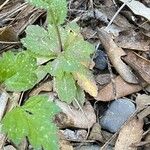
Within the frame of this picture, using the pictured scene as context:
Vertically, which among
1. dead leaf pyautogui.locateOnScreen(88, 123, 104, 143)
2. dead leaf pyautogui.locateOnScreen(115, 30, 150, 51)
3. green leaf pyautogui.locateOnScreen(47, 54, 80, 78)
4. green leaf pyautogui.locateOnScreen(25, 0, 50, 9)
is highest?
green leaf pyautogui.locateOnScreen(25, 0, 50, 9)

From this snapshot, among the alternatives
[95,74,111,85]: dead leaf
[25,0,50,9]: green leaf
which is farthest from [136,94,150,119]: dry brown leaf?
[25,0,50,9]: green leaf

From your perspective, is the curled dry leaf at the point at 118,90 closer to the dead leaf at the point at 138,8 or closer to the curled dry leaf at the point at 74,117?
the curled dry leaf at the point at 74,117

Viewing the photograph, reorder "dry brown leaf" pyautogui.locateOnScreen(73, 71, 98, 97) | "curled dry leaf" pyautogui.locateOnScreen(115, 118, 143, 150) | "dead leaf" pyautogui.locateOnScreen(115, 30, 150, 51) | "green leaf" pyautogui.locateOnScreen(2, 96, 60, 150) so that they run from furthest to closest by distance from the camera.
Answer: "dead leaf" pyautogui.locateOnScreen(115, 30, 150, 51) < "dry brown leaf" pyautogui.locateOnScreen(73, 71, 98, 97) < "curled dry leaf" pyautogui.locateOnScreen(115, 118, 143, 150) < "green leaf" pyautogui.locateOnScreen(2, 96, 60, 150)

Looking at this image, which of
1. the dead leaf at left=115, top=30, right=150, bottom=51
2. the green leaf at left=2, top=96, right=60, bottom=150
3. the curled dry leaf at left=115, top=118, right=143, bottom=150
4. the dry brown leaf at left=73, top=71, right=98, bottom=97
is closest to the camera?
the green leaf at left=2, top=96, right=60, bottom=150

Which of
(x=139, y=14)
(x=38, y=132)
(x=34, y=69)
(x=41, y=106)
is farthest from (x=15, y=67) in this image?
(x=139, y=14)

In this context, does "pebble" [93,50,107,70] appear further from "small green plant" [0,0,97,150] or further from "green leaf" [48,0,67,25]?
"green leaf" [48,0,67,25]
